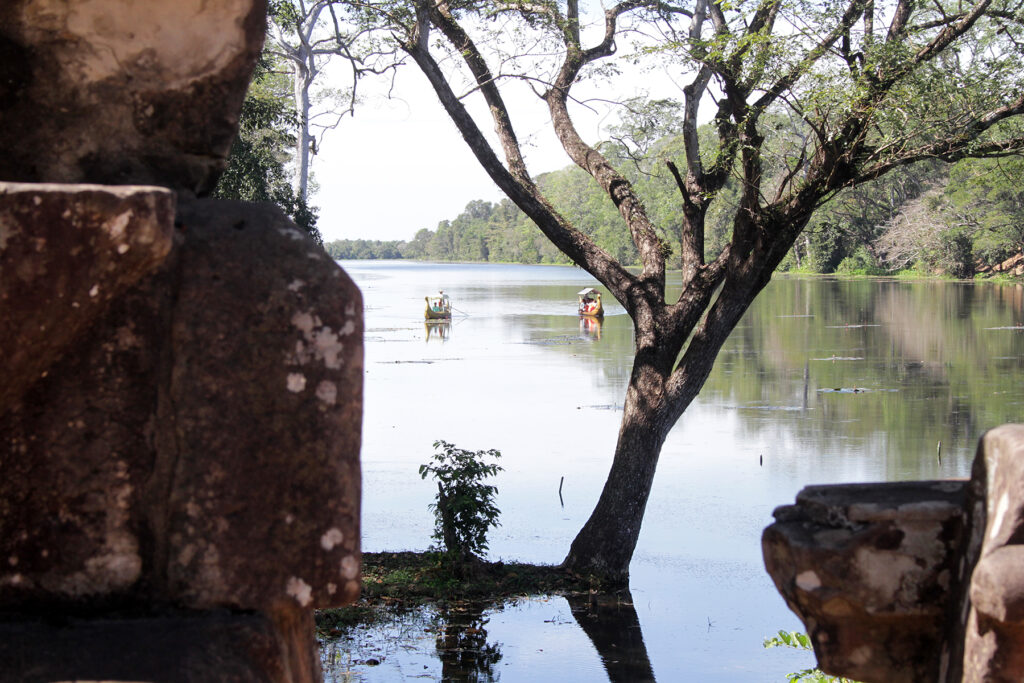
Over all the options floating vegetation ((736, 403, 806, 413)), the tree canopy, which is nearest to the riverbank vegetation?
floating vegetation ((736, 403, 806, 413))

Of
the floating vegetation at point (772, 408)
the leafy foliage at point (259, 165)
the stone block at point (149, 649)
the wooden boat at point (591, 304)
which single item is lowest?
the floating vegetation at point (772, 408)

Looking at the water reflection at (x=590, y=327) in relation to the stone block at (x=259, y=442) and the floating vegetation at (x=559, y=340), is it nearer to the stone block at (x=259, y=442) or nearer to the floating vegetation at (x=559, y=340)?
the floating vegetation at (x=559, y=340)

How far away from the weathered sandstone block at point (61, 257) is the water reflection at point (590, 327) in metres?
33.2

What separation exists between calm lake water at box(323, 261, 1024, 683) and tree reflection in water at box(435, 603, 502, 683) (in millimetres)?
22

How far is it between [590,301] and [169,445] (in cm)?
4053

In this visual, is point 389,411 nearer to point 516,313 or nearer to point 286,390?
point 286,390

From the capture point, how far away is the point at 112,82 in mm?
2113

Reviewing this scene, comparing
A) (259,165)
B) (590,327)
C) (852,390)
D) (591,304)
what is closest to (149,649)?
(259,165)

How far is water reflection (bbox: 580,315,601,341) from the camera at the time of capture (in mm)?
36250

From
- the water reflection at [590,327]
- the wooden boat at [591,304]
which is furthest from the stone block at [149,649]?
the wooden boat at [591,304]

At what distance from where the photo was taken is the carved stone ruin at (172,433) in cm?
176

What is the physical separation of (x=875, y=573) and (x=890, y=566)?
3 centimetres

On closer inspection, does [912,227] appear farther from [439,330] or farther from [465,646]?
[465,646]

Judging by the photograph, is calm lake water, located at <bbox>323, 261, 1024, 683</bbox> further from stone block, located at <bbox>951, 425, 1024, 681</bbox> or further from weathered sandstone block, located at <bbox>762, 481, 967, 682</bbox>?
stone block, located at <bbox>951, 425, 1024, 681</bbox>
